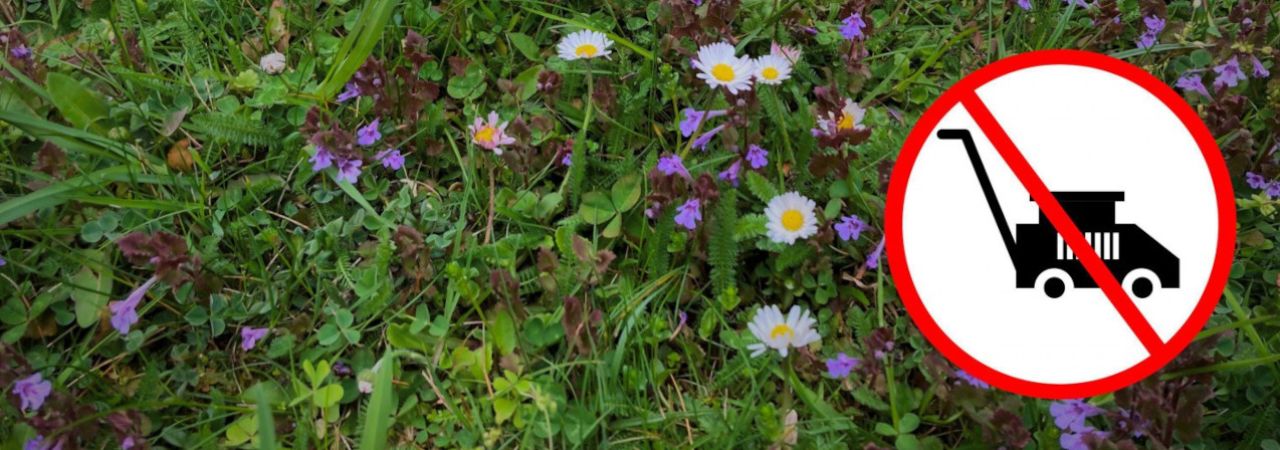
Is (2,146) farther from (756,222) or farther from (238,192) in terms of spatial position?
(756,222)

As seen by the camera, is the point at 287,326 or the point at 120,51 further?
the point at 120,51

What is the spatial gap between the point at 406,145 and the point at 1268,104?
2281 millimetres

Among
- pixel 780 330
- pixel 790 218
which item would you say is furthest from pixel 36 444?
pixel 790 218

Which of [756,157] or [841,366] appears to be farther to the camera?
[756,157]

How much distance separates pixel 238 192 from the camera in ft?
8.10

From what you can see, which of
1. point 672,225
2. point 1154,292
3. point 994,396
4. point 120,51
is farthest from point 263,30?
point 1154,292

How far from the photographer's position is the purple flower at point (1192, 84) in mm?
2609

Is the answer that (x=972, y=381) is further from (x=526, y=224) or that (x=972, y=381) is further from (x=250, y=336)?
(x=250, y=336)

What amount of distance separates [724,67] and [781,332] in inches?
29.2

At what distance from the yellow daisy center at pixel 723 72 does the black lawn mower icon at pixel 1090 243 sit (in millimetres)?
619

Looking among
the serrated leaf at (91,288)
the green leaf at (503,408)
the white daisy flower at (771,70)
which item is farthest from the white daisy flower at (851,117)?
the serrated leaf at (91,288)

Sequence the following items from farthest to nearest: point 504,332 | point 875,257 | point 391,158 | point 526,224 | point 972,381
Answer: point 391,158 < point 526,224 < point 875,257 < point 504,332 < point 972,381

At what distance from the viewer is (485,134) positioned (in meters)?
2.45

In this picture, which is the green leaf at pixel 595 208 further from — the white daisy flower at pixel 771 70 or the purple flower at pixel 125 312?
the purple flower at pixel 125 312
